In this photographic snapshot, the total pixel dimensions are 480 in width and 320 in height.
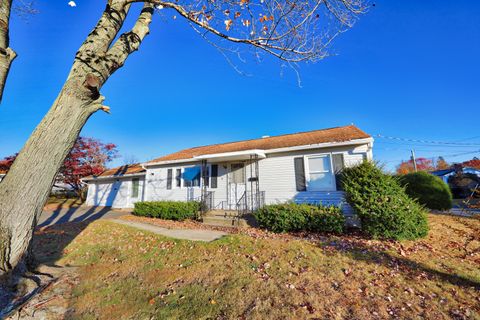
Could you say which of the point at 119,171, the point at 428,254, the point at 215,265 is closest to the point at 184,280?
the point at 215,265

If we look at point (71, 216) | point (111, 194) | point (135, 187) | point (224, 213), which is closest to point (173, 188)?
point (224, 213)

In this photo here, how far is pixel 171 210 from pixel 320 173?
7629 millimetres

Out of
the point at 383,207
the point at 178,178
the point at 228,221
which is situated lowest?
the point at 228,221

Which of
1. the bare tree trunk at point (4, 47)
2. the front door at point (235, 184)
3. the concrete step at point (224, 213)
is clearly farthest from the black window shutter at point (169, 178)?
the bare tree trunk at point (4, 47)

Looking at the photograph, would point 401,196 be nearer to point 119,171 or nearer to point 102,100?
point 102,100

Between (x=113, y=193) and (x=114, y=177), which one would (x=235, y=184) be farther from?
(x=113, y=193)

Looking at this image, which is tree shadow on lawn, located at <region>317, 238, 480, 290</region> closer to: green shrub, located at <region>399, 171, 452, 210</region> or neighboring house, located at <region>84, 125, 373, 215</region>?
neighboring house, located at <region>84, 125, 373, 215</region>

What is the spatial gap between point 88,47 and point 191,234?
6.12 meters

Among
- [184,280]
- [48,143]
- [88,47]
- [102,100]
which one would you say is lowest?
[184,280]

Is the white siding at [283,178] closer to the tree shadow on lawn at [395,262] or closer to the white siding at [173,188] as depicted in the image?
the white siding at [173,188]

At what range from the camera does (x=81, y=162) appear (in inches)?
861

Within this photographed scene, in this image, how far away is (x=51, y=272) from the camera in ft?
14.3

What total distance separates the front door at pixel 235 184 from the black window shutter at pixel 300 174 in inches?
112

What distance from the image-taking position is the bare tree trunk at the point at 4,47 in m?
3.13
